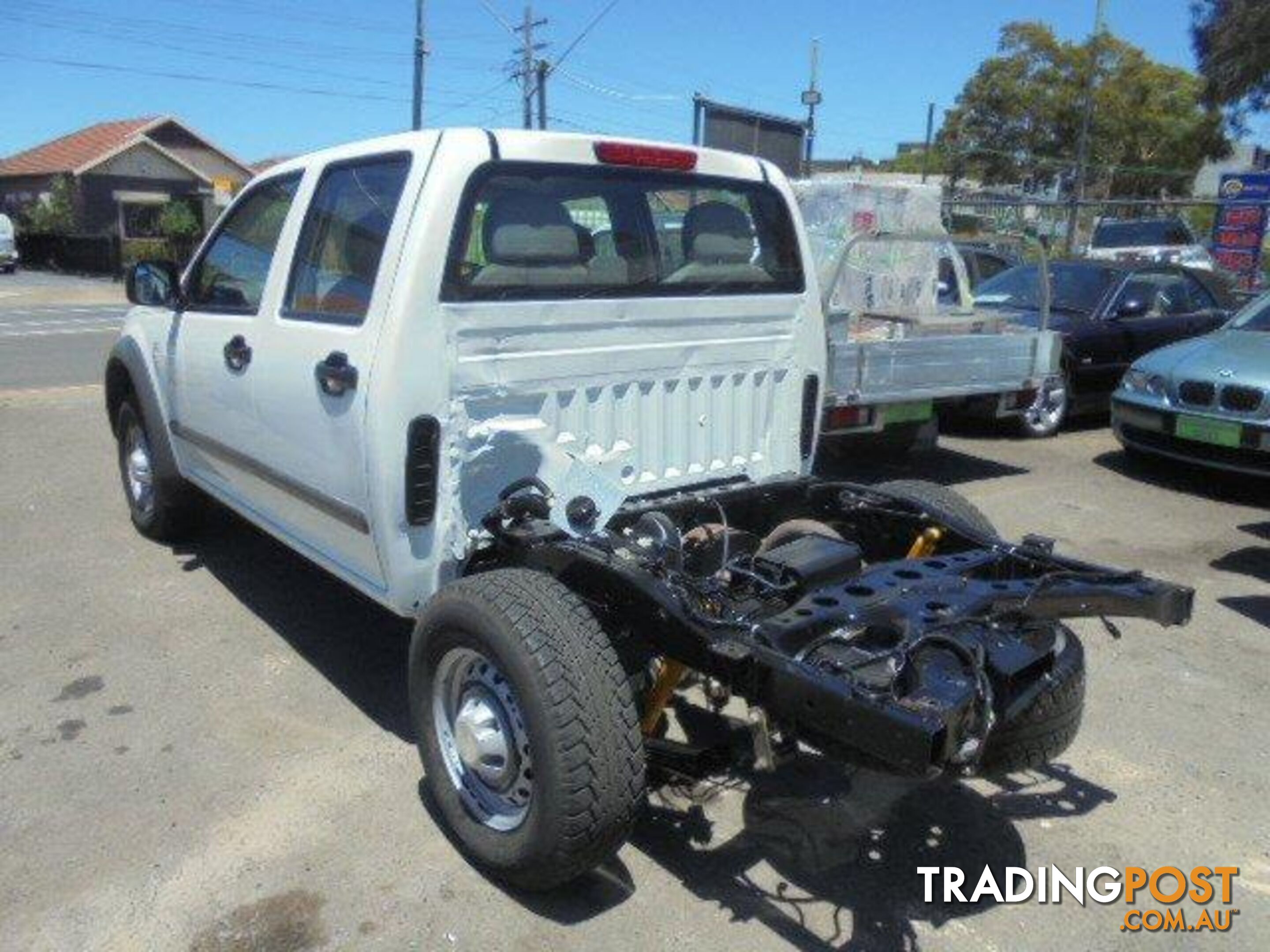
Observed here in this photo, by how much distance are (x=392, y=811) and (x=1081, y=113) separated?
151 ft

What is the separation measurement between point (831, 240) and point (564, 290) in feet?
13.6

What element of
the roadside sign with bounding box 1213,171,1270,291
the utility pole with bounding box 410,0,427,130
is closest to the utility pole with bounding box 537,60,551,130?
the utility pole with bounding box 410,0,427,130

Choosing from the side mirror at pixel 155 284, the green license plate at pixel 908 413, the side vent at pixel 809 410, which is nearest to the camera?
the side vent at pixel 809 410

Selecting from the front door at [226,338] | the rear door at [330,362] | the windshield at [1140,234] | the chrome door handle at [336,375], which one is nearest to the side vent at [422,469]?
the rear door at [330,362]

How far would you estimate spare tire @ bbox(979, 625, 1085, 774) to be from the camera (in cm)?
257

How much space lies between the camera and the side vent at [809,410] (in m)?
4.21

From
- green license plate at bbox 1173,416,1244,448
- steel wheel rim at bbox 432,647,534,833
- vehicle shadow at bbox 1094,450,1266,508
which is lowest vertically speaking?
vehicle shadow at bbox 1094,450,1266,508

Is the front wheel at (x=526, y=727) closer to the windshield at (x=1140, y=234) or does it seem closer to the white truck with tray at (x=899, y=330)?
the white truck with tray at (x=899, y=330)

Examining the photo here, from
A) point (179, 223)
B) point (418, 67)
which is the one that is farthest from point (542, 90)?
point (179, 223)

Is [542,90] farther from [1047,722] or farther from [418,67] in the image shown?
[1047,722]

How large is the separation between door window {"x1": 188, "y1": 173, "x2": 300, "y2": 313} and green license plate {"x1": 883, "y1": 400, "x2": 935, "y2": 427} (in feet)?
11.7

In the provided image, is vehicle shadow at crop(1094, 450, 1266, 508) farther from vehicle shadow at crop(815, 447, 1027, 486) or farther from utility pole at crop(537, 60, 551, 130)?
utility pole at crop(537, 60, 551, 130)

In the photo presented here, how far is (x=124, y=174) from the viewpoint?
44.8 m

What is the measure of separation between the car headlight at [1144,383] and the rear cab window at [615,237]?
4528mm
